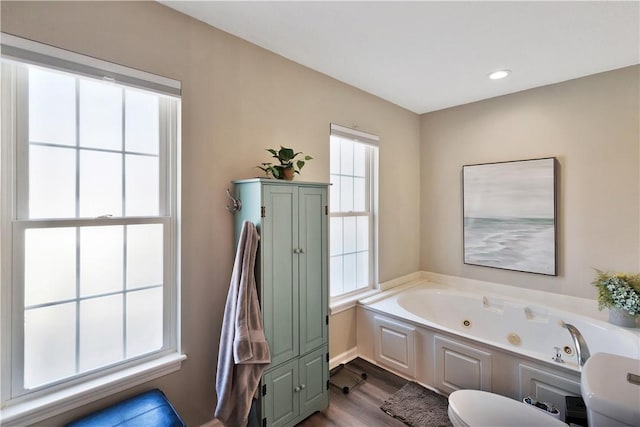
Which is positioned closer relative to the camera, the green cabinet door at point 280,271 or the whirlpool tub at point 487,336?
the green cabinet door at point 280,271

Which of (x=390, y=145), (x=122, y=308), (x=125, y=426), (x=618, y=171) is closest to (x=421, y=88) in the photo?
(x=390, y=145)

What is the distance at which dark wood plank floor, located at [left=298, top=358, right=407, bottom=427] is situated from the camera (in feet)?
6.15

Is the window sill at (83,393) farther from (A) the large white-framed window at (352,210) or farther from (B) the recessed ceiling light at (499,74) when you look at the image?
(B) the recessed ceiling light at (499,74)

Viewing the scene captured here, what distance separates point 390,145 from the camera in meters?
3.05

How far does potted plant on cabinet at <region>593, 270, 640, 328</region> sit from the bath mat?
1.42m

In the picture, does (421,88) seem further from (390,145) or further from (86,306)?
(86,306)

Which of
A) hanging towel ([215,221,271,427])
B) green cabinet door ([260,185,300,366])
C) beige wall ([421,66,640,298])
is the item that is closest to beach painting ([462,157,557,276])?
beige wall ([421,66,640,298])

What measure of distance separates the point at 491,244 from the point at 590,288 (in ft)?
2.62

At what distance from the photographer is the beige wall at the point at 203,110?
1.33 metres

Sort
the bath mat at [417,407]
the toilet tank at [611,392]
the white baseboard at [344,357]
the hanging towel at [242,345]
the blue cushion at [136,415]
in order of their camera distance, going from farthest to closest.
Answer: the white baseboard at [344,357] < the bath mat at [417,407] < the hanging towel at [242,345] < the blue cushion at [136,415] < the toilet tank at [611,392]

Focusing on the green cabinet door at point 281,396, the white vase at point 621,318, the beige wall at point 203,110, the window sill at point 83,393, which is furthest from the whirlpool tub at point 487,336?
the window sill at point 83,393

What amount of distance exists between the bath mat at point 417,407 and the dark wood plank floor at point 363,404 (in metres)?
0.05

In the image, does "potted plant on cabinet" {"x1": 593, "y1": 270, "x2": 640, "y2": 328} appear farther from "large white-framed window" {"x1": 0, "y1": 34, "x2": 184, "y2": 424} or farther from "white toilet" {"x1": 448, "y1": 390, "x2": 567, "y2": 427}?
"large white-framed window" {"x1": 0, "y1": 34, "x2": 184, "y2": 424}

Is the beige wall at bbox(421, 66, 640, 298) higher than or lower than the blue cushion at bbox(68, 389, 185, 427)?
higher
